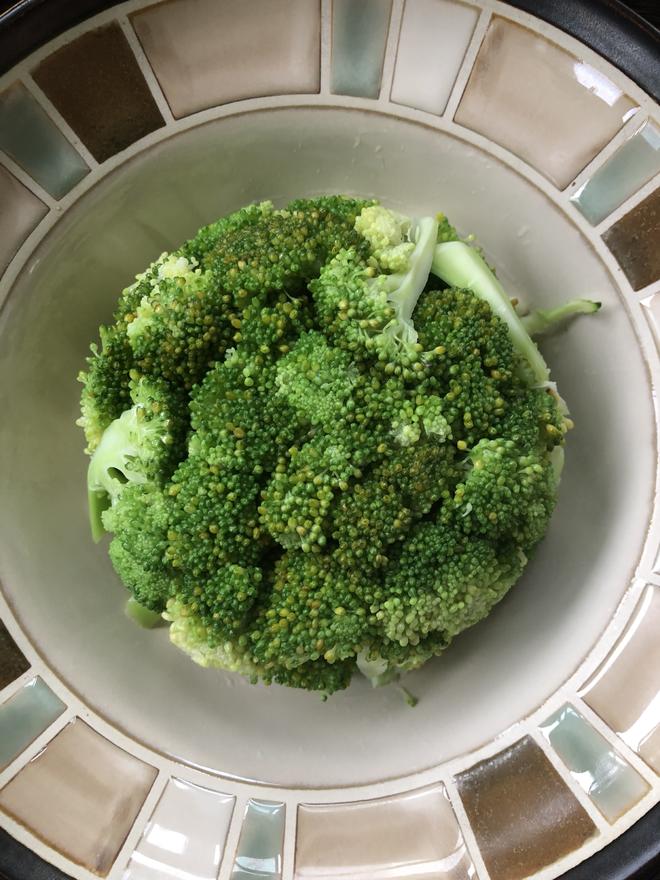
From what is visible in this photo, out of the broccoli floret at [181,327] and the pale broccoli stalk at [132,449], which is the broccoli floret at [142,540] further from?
the broccoli floret at [181,327]

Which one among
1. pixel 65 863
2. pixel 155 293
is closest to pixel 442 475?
pixel 155 293

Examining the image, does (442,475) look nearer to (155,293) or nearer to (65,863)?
(155,293)

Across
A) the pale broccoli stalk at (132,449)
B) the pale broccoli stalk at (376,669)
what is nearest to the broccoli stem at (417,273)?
the pale broccoli stalk at (132,449)

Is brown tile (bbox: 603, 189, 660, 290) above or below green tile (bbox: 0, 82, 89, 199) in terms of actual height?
below

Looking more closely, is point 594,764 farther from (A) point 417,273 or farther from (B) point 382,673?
→ (A) point 417,273

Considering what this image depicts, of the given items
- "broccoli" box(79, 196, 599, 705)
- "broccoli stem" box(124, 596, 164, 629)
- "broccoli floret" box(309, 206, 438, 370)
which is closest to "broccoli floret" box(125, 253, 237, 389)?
Result: "broccoli" box(79, 196, 599, 705)

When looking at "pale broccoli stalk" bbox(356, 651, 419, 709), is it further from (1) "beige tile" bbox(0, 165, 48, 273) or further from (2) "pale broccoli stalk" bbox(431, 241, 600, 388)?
(1) "beige tile" bbox(0, 165, 48, 273)
